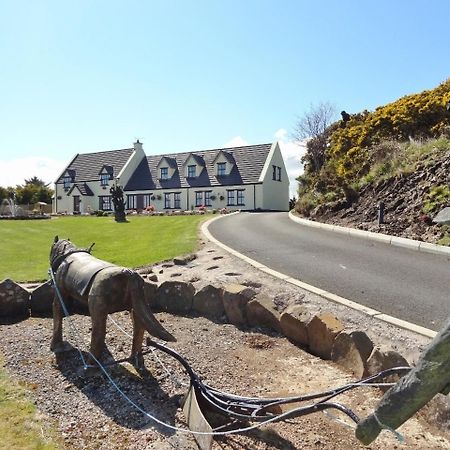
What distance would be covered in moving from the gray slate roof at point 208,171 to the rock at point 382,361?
4112 centimetres

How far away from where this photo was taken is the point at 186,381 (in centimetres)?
533

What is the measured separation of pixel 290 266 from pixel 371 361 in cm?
623

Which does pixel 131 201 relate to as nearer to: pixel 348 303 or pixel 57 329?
pixel 348 303

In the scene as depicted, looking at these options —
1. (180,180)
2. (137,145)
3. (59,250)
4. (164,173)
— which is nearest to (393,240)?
(59,250)

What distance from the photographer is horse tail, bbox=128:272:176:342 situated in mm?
4828

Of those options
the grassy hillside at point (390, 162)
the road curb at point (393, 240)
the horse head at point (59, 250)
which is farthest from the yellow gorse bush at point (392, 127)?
the horse head at point (59, 250)

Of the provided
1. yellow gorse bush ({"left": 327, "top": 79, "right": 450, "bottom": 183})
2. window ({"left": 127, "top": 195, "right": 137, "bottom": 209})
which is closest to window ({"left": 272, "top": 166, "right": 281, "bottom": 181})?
window ({"left": 127, "top": 195, "right": 137, "bottom": 209})

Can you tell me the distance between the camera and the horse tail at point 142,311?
4.83m

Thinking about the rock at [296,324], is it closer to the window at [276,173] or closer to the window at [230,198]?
the window at [230,198]

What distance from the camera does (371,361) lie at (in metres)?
4.92

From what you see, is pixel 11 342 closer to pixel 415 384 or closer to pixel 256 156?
pixel 415 384

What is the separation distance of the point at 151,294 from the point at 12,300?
8.04ft

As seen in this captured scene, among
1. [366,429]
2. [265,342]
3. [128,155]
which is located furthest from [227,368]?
[128,155]

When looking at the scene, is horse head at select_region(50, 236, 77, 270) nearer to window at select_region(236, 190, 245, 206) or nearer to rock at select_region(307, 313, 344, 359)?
rock at select_region(307, 313, 344, 359)
